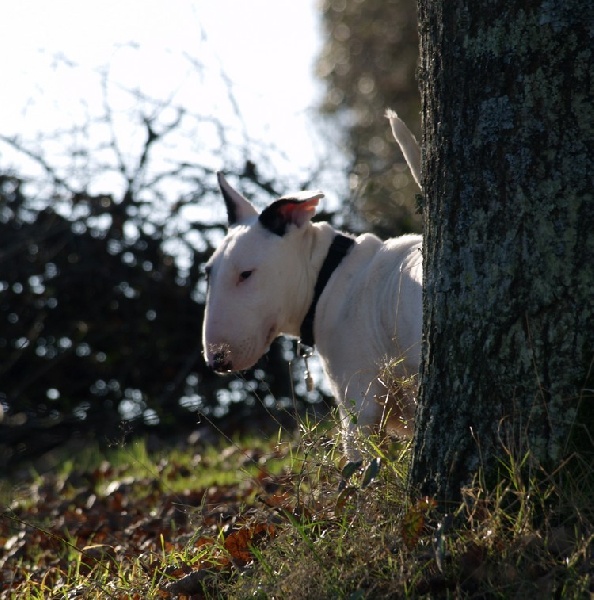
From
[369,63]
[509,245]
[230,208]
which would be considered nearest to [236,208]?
[230,208]

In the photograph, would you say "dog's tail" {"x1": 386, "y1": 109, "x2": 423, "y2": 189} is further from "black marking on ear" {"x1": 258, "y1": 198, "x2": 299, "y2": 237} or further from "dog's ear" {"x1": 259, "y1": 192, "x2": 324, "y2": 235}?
"black marking on ear" {"x1": 258, "y1": 198, "x2": 299, "y2": 237}

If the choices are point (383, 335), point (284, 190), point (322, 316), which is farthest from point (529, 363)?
point (284, 190)

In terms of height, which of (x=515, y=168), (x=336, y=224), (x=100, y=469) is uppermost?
(x=515, y=168)

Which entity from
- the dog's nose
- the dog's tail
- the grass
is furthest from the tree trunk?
the dog's nose

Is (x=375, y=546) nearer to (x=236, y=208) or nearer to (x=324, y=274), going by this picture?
(x=324, y=274)

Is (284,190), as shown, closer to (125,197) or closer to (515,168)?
(125,197)

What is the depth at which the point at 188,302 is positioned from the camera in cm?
943

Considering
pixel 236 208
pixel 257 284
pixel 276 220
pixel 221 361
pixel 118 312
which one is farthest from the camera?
pixel 118 312

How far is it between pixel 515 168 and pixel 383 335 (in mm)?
1608

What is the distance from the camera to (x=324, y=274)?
4.90 metres

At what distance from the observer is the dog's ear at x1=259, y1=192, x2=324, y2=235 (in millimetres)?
4828

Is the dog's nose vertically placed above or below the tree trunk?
below

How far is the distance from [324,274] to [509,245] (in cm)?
197

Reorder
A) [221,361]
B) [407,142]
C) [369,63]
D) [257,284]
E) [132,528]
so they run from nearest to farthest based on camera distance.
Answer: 1. [407,142]
2. [221,361]
3. [257,284]
4. [132,528]
5. [369,63]
